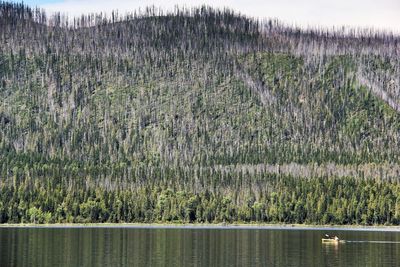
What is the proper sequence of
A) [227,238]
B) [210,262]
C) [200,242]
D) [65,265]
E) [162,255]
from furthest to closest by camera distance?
1. [227,238]
2. [200,242]
3. [162,255]
4. [210,262]
5. [65,265]

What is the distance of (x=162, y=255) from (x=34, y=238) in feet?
134

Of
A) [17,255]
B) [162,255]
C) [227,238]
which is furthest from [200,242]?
[17,255]

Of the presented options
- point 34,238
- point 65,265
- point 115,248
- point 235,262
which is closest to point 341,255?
point 235,262

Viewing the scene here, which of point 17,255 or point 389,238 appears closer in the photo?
point 17,255

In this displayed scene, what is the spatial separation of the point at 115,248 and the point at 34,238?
89.7 feet

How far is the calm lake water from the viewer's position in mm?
124438

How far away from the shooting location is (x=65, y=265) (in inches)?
4589

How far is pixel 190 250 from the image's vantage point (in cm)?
14362

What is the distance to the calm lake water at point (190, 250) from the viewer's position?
408 ft

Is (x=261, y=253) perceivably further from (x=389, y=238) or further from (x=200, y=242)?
(x=389, y=238)

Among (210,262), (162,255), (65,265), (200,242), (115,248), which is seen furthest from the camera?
(200,242)

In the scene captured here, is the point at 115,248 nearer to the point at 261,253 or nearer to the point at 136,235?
the point at 261,253

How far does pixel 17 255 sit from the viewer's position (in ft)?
422

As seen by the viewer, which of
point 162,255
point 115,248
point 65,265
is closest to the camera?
point 65,265
